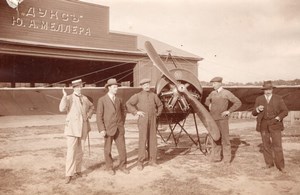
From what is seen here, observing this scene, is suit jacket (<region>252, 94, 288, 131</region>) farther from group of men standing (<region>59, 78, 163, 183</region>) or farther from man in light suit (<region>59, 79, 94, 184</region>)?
man in light suit (<region>59, 79, 94, 184</region>)

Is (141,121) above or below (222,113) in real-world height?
below

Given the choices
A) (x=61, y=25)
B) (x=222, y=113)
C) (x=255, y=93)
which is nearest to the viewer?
(x=222, y=113)

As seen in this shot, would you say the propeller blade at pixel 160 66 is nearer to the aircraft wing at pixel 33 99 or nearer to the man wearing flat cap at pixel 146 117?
the man wearing flat cap at pixel 146 117

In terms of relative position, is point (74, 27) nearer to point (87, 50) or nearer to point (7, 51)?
point (87, 50)

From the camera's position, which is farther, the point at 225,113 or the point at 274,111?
the point at 225,113

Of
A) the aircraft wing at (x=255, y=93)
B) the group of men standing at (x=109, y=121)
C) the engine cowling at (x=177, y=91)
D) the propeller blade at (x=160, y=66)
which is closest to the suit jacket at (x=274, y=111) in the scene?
the engine cowling at (x=177, y=91)

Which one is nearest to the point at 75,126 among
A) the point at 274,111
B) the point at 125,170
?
the point at 125,170

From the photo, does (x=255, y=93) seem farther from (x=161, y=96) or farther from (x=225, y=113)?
(x=161, y=96)
